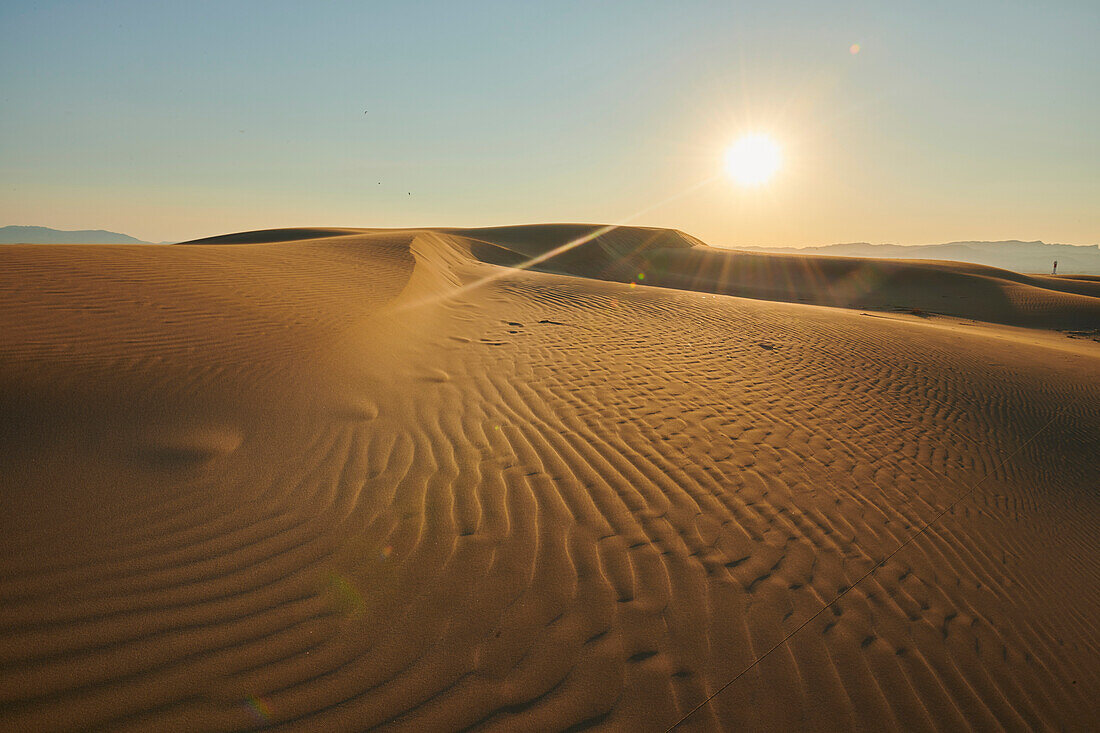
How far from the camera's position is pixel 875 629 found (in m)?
3.20

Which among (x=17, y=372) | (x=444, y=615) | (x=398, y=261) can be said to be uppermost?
(x=398, y=261)

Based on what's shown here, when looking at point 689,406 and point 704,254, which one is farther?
point 704,254

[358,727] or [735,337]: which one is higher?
[735,337]

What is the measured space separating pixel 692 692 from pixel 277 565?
2394mm

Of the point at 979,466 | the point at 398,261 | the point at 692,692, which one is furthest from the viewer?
the point at 398,261

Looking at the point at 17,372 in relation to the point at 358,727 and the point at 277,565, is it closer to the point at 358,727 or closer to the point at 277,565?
the point at 277,565

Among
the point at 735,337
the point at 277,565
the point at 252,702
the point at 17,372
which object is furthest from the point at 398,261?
the point at 252,702

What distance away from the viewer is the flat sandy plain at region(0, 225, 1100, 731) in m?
2.41

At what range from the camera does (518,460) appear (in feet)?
14.9

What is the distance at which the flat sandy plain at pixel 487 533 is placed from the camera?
2414 millimetres

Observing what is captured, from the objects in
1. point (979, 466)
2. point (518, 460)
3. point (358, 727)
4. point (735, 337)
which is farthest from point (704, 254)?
point (358, 727)

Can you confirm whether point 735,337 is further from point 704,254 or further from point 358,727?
point 704,254

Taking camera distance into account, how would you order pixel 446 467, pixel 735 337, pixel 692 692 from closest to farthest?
pixel 692 692
pixel 446 467
pixel 735 337

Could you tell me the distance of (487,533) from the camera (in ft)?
11.6
